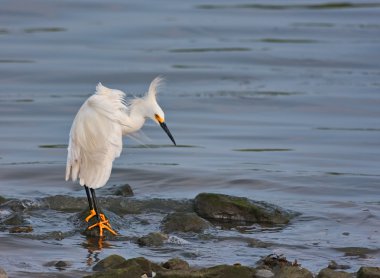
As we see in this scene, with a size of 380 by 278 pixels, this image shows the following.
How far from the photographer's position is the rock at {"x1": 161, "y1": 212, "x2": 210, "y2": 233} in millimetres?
8727

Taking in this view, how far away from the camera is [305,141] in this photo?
1295cm

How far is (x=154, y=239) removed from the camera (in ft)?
27.0

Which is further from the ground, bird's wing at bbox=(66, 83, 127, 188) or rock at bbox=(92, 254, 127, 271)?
bird's wing at bbox=(66, 83, 127, 188)

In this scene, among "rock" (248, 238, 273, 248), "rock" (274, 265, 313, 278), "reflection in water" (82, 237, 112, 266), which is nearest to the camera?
"rock" (274, 265, 313, 278)

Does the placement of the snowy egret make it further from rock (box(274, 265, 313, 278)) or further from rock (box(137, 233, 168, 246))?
rock (box(274, 265, 313, 278))

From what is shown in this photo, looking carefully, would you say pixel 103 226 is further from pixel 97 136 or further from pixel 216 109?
pixel 216 109

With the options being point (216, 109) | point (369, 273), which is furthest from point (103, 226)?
point (216, 109)

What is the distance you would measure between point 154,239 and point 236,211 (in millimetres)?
1290

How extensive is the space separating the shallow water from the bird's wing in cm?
54

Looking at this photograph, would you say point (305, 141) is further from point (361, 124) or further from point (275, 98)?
point (275, 98)

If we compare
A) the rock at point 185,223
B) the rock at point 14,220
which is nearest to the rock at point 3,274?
the rock at point 14,220

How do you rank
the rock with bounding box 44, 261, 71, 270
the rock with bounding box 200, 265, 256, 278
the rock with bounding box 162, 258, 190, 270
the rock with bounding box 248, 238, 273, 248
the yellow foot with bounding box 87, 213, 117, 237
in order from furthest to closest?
the yellow foot with bounding box 87, 213, 117, 237
the rock with bounding box 248, 238, 273, 248
the rock with bounding box 44, 261, 71, 270
the rock with bounding box 162, 258, 190, 270
the rock with bounding box 200, 265, 256, 278

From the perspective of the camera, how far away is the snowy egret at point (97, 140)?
28.6 ft

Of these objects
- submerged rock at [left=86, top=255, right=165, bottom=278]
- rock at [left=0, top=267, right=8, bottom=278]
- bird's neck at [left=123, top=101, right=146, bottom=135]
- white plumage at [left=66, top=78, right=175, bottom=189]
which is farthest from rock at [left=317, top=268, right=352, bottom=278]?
bird's neck at [left=123, top=101, right=146, bottom=135]
